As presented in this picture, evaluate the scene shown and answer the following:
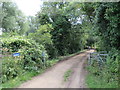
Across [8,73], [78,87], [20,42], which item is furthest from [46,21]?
[78,87]

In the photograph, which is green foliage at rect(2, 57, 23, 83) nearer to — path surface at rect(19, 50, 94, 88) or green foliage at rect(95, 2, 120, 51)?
path surface at rect(19, 50, 94, 88)

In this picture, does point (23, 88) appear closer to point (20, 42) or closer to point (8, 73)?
point (8, 73)

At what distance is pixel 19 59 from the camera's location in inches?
174

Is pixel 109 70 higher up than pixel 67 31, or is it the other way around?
pixel 67 31

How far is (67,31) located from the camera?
38.1 ft

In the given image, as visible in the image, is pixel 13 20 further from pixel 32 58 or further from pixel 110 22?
pixel 110 22

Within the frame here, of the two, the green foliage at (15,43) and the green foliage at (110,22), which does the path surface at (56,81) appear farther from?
the green foliage at (110,22)

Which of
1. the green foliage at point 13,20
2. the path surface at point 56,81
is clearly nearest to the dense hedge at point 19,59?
the path surface at point 56,81

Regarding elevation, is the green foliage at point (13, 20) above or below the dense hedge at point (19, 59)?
above

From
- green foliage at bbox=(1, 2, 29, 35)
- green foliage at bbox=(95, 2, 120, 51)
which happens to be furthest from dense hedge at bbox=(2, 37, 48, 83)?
green foliage at bbox=(1, 2, 29, 35)

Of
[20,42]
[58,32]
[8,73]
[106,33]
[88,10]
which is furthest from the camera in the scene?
[58,32]

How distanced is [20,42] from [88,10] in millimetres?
4704

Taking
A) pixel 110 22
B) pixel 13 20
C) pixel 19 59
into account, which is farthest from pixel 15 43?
pixel 13 20

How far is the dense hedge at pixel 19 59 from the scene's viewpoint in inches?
146
